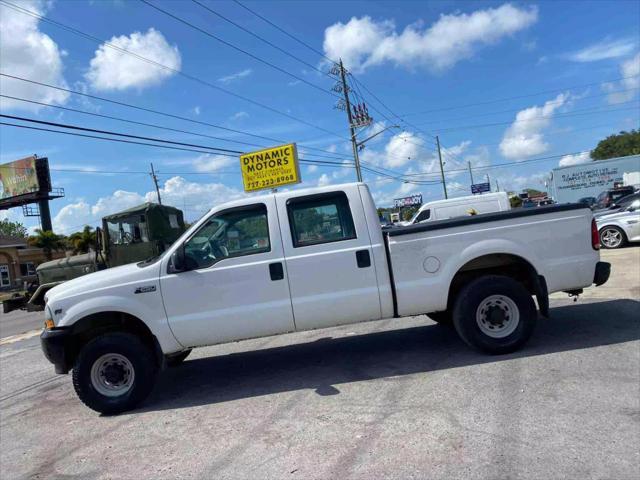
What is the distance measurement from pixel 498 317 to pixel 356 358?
1737 millimetres

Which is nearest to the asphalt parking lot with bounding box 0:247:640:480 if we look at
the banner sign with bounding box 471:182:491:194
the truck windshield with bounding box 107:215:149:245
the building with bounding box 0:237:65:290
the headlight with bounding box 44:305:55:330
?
the headlight with bounding box 44:305:55:330

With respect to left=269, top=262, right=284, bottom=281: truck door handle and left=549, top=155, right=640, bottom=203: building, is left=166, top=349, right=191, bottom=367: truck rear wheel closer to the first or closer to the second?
left=269, top=262, right=284, bottom=281: truck door handle

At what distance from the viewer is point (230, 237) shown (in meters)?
5.70

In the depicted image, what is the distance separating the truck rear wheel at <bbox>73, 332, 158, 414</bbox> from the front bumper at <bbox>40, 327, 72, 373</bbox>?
0.16 m

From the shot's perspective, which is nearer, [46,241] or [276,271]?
[276,271]

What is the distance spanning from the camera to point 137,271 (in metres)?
5.54

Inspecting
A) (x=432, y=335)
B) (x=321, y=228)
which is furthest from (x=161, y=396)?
(x=432, y=335)

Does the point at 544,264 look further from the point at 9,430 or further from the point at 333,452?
the point at 9,430

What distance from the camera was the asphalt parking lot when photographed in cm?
368

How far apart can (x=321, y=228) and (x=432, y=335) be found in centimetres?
251

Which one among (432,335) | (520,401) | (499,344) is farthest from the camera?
(432,335)

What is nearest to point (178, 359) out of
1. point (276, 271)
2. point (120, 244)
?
point (276, 271)

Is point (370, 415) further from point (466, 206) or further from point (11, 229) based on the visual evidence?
point (11, 229)

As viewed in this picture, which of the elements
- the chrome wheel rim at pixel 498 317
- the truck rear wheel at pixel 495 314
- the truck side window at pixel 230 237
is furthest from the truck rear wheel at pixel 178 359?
the chrome wheel rim at pixel 498 317
